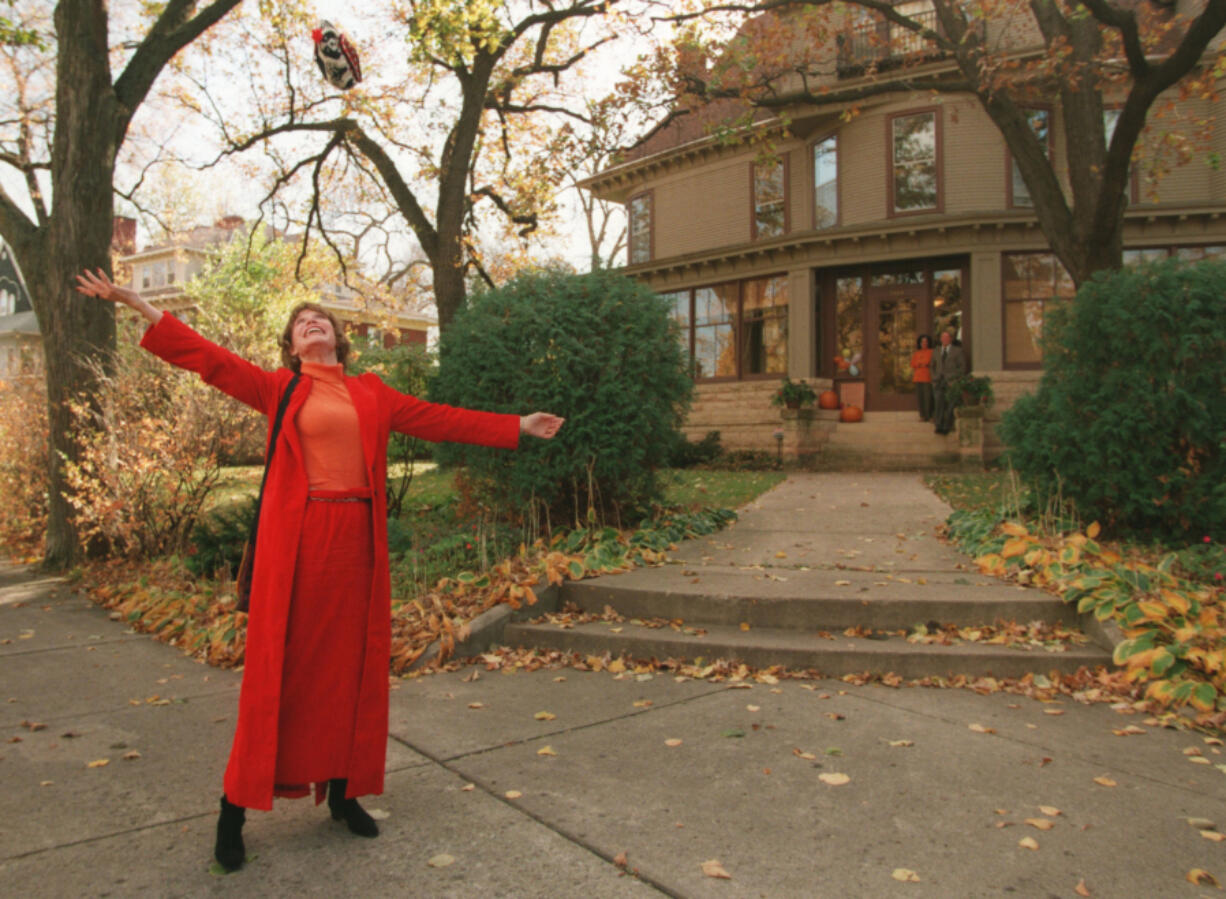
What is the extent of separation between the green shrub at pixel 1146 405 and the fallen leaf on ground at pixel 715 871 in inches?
203

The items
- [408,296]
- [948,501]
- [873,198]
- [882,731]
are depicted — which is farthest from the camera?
[408,296]

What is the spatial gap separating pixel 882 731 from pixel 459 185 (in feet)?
38.7

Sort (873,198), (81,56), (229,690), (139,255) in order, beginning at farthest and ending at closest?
1. (139,255)
2. (873,198)
3. (81,56)
4. (229,690)

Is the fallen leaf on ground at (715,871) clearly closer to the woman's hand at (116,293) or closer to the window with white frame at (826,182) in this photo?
the woman's hand at (116,293)

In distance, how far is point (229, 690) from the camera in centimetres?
513

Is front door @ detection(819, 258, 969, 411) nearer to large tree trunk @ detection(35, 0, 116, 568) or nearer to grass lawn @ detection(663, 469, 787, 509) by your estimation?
grass lawn @ detection(663, 469, 787, 509)

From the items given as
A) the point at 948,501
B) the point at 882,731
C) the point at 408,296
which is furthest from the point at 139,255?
the point at 882,731

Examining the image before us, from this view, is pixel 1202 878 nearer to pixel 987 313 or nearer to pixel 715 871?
pixel 715 871

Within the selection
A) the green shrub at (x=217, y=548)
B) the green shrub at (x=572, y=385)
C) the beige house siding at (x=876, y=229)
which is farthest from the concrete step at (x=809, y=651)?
the beige house siding at (x=876, y=229)

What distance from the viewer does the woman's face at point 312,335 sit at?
11.0 ft

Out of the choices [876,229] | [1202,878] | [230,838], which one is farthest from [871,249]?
[230,838]

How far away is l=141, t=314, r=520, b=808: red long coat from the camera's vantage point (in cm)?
296

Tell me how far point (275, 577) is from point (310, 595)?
140mm

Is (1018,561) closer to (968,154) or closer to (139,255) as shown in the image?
(968,154)
